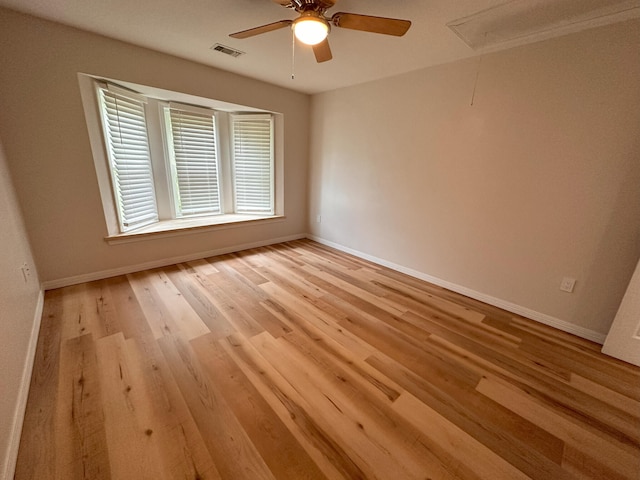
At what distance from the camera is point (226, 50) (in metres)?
2.34

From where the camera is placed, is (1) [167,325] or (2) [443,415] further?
(1) [167,325]

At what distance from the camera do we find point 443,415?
1284 millimetres

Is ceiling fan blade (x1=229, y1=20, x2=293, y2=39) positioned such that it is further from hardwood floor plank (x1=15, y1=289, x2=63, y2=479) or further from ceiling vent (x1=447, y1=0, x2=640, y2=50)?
hardwood floor plank (x1=15, y1=289, x2=63, y2=479)

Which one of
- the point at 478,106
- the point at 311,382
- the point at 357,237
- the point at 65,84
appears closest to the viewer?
the point at 311,382

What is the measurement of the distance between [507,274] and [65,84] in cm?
429

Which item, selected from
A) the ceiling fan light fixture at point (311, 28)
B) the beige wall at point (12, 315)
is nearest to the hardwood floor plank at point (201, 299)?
the beige wall at point (12, 315)

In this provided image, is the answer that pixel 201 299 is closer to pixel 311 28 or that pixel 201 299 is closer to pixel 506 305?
pixel 311 28

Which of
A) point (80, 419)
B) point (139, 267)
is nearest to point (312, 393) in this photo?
point (80, 419)

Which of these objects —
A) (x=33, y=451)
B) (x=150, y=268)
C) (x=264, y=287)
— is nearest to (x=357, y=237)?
(x=264, y=287)

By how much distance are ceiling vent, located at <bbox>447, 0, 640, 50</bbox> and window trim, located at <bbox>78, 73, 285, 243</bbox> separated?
8.12 ft

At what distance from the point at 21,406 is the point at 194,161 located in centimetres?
294

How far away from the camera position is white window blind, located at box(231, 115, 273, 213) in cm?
364

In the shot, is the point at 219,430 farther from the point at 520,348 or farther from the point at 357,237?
the point at 357,237

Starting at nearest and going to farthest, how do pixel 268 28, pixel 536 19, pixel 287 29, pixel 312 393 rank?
pixel 312 393
pixel 268 28
pixel 536 19
pixel 287 29
